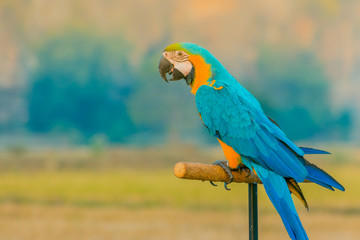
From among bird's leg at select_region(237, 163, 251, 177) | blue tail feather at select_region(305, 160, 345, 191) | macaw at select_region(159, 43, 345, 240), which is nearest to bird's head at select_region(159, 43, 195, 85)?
macaw at select_region(159, 43, 345, 240)

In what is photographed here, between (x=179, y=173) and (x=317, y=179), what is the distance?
36 cm

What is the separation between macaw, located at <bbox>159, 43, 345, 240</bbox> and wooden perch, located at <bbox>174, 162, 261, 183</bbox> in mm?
Result: 23

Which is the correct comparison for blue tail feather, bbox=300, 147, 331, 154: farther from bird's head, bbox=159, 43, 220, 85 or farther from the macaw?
bird's head, bbox=159, 43, 220, 85

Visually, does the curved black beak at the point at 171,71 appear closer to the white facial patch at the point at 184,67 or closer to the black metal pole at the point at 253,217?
the white facial patch at the point at 184,67

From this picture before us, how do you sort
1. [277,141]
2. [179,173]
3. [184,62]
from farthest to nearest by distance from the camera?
[184,62]
[277,141]
[179,173]

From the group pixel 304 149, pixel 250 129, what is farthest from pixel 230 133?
pixel 304 149

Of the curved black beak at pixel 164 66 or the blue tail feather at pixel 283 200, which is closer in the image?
the blue tail feather at pixel 283 200

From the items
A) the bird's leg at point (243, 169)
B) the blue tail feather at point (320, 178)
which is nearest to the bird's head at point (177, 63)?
the bird's leg at point (243, 169)

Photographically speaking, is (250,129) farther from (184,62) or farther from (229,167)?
(184,62)

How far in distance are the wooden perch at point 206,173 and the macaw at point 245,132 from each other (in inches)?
0.9

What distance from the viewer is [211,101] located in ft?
3.74

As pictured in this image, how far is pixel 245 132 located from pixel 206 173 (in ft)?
0.53

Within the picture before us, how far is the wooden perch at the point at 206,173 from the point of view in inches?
38.8

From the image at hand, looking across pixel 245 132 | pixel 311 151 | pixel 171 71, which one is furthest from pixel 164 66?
pixel 311 151
